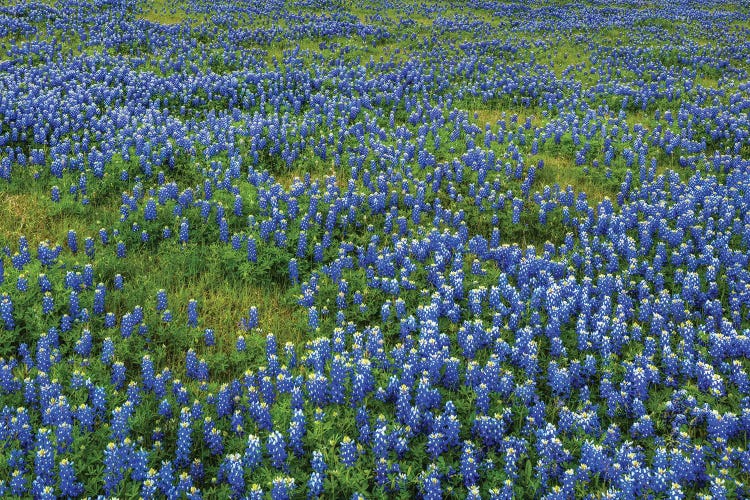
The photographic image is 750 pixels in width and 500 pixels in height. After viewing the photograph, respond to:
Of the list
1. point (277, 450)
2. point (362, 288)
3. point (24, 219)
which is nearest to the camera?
point (277, 450)

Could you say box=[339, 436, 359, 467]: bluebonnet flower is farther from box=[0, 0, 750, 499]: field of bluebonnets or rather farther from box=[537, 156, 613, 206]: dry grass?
box=[537, 156, 613, 206]: dry grass

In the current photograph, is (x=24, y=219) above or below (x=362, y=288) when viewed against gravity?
above

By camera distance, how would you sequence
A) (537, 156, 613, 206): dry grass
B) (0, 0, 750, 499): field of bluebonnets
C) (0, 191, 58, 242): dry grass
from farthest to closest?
(537, 156, 613, 206): dry grass, (0, 191, 58, 242): dry grass, (0, 0, 750, 499): field of bluebonnets

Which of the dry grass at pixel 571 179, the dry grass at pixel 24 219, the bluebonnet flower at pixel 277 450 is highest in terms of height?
the dry grass at pixel 571 179

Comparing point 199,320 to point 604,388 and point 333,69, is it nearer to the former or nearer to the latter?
point 604,388

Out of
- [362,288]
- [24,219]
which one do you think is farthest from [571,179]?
[24,219]

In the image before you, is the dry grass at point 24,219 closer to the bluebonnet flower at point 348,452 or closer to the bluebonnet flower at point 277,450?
the bluebonnet flower at point 277,450

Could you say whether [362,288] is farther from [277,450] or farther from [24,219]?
[24,219]

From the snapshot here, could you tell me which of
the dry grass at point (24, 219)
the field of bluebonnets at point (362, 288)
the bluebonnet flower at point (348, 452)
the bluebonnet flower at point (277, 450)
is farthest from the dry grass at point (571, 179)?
the dry grass at point (24, 219)

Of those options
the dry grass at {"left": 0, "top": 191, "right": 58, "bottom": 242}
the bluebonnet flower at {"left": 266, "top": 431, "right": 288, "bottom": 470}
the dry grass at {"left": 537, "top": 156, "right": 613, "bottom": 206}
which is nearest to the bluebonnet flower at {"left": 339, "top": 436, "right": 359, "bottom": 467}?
the bluebonnet flower at {"left": 266, "top": 431, "right": 288, "bottom": 470}
